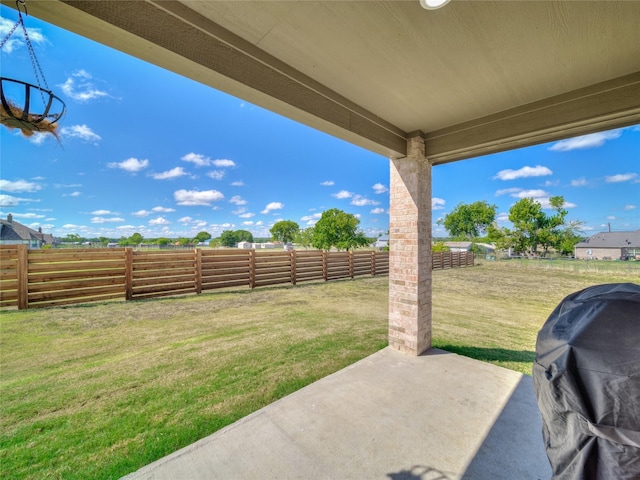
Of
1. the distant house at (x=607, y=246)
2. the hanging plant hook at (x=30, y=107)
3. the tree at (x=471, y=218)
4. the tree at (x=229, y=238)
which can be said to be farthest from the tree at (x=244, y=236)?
the hanging plant hook at (x=30, y=107)

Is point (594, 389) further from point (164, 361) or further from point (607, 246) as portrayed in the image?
point (607, 246)

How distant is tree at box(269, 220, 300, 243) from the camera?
3928 cm

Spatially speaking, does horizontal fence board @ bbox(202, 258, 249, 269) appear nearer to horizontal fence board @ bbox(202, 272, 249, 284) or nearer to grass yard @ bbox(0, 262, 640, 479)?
horizontal fence board @ bbox(202, 272, 249, 284)

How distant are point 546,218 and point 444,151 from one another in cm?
1976

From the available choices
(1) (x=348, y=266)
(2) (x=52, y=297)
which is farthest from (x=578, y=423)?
(1) (x=348, y=266)

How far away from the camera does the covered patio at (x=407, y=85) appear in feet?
3.96

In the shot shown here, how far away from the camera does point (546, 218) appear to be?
16688 mm

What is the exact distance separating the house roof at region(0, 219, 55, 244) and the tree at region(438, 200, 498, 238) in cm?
3597

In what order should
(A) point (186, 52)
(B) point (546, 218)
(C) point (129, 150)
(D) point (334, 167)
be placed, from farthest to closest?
(D) point (334, 167) < (C) point (129, 150) < (B) point (546, 218) < (A) point (186, 52)

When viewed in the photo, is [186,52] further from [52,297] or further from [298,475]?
[52,297]

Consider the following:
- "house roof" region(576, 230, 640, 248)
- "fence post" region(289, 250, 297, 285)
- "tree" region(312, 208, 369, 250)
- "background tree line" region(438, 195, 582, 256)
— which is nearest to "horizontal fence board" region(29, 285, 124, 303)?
"fence post" region(289, 250, 297, 285)

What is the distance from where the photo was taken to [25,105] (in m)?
1.33

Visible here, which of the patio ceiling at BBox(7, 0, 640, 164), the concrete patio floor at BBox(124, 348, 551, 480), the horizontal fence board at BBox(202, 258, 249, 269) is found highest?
the patio ceiling at BBox(7, 0, 640, 164)

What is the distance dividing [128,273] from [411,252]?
630 cm
